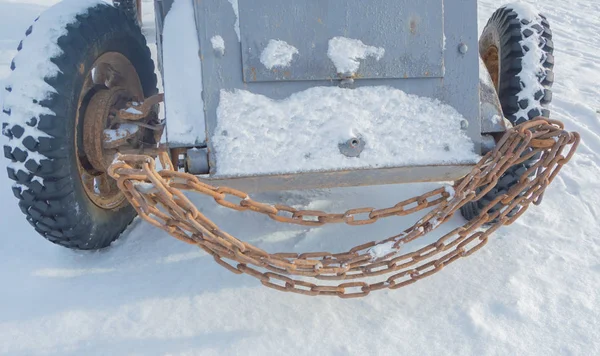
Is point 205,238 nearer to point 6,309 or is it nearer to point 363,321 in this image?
point 363,321

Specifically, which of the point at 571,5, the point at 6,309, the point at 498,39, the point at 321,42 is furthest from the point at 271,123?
the point at 571,5

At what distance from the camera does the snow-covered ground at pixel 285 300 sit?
2.05 metres

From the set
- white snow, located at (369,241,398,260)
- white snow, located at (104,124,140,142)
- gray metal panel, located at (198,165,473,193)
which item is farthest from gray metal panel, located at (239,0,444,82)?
white snow, located at (104,124,140,142)

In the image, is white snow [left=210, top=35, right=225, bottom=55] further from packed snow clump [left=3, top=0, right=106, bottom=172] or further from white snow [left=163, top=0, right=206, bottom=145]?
packed snow clump [left=3, top=0, right=106, bottom=172]

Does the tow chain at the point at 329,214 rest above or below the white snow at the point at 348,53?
below

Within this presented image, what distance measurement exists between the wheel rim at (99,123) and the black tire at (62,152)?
0.12ft

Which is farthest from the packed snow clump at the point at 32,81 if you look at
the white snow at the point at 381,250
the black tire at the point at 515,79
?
the black tire at the point at 515,79

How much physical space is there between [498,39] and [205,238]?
2.04 m

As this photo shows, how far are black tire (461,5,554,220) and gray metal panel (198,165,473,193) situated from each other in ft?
1.35

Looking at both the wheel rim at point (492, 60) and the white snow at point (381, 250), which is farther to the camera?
the wheel rim at point (492, 60)

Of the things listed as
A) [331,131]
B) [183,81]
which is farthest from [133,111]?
[331,131]

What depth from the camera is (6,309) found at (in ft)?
7.14

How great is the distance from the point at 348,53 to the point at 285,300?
104cm

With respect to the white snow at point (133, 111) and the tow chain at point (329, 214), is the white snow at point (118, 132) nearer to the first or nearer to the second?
the white snow at point (133, 111)
